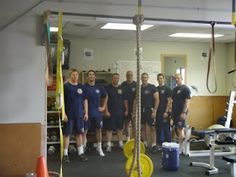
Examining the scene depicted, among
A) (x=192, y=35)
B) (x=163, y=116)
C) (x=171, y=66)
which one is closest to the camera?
(x=163, y=116)

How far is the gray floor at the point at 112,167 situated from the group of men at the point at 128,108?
34 centimetres

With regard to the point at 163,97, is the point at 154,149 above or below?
below

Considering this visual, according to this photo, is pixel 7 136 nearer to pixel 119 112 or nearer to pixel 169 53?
pixel 119 112

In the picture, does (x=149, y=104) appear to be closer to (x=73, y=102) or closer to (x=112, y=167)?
(x=73, y=102)

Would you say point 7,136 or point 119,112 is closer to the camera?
point 7,136

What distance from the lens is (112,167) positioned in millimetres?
5668

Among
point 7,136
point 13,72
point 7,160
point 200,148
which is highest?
point 13,72

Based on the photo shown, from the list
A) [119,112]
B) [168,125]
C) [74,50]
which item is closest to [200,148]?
[168,125]

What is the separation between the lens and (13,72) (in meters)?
4.23

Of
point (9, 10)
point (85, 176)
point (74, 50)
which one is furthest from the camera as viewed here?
point (74, 50)

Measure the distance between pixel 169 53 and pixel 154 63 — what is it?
0.54 m

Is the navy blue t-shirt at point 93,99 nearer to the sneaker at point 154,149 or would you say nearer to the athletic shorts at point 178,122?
the sneaker at point 154,149

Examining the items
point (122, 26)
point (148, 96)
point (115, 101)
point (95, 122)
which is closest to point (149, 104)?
point (148, 96)

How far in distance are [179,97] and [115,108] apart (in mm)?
1409
